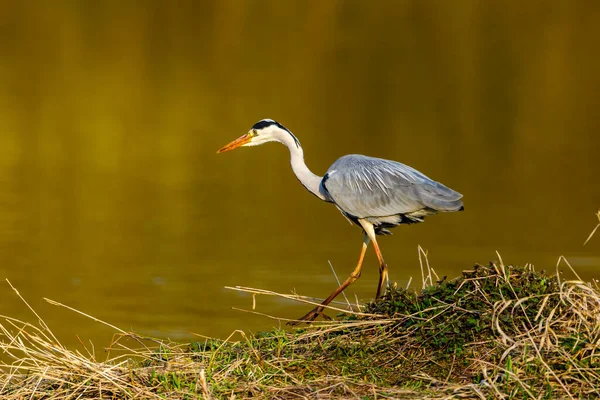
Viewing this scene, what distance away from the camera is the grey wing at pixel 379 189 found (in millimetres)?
7861

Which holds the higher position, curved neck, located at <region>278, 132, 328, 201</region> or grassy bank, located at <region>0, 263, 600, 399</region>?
curved neck, located at <region>278, 132, 328, 201</region>

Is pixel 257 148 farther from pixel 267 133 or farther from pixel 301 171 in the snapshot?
pixel 301 171

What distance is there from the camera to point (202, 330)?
9.60 m

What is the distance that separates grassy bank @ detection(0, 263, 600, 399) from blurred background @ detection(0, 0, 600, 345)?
3.94 m

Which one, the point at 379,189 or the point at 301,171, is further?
the point at 301,171

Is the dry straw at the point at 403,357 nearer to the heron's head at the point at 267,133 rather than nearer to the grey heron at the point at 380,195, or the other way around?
the grey heron at the point at 380,195

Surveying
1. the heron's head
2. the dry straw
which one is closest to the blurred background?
the heron's head

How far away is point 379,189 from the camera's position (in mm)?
8031

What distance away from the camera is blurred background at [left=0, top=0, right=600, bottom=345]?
1199 centimetres

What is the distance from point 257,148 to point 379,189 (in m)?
14.1

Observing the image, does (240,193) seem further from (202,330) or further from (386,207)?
(386,207)

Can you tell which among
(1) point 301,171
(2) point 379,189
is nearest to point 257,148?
(1) point 301,171

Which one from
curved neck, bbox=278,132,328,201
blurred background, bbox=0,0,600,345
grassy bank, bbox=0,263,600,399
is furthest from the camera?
blurred background, bbox=0,0,600,345

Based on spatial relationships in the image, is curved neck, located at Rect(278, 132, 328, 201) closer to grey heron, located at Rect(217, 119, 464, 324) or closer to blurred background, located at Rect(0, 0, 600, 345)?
grey heron, located at Rect(217, 119, 464, 324)
